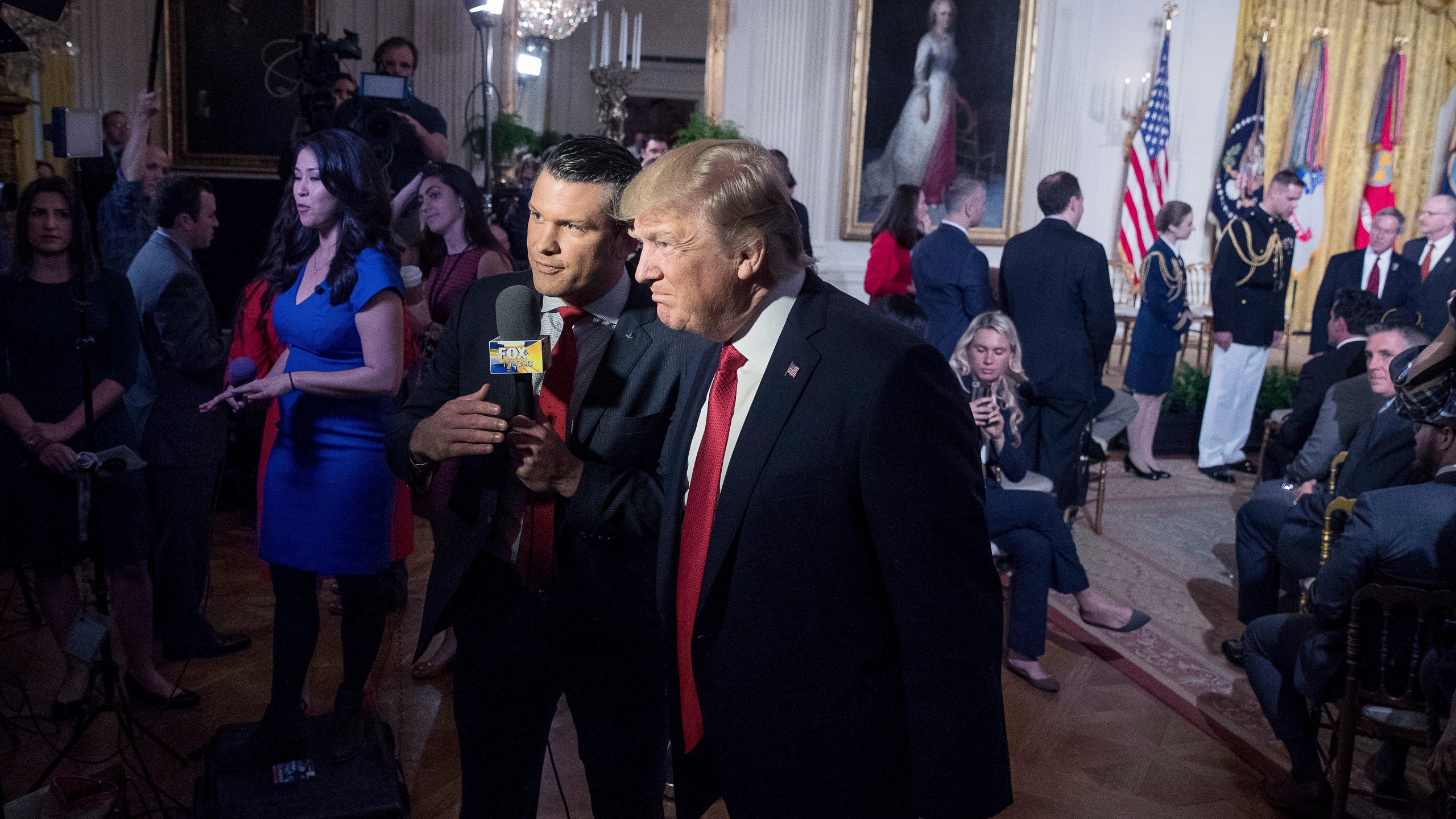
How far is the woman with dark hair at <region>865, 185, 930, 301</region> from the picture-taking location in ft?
20.6

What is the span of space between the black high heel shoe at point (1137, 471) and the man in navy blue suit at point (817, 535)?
232 inches

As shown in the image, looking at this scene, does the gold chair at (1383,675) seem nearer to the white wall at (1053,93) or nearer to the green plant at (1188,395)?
the green plant at (1188,395)

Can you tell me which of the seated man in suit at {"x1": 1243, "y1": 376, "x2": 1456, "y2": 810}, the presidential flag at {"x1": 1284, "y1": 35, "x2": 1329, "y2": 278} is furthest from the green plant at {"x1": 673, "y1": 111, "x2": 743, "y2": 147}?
the presidential flag at {"x1": 1284, "y1": 35, "x2": 1329, "y2": 278}

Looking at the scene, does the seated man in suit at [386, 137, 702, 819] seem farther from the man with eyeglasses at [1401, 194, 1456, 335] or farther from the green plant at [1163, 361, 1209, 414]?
the green plant at [1163, 361, 1209, 414]

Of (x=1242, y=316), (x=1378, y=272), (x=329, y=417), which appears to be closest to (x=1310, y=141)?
(x=1378, y=272)

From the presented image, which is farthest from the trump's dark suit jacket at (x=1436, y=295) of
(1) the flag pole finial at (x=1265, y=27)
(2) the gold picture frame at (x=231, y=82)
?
(2) the gold picture frame at (x=231, y=82)

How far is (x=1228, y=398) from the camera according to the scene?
7.16 metres

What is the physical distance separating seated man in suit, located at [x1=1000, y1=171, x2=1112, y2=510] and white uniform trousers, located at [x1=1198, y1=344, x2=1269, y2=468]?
219 centimetres

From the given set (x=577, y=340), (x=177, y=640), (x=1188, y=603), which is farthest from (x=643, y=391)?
(x=1188, y=603)

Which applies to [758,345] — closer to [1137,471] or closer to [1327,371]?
[1327,371]

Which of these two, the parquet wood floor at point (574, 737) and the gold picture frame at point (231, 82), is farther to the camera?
the gold picture frame at point (231, 82)

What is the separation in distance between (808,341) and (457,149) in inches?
293

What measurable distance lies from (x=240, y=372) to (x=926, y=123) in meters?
7.71

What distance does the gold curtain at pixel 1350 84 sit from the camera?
37.8ft
